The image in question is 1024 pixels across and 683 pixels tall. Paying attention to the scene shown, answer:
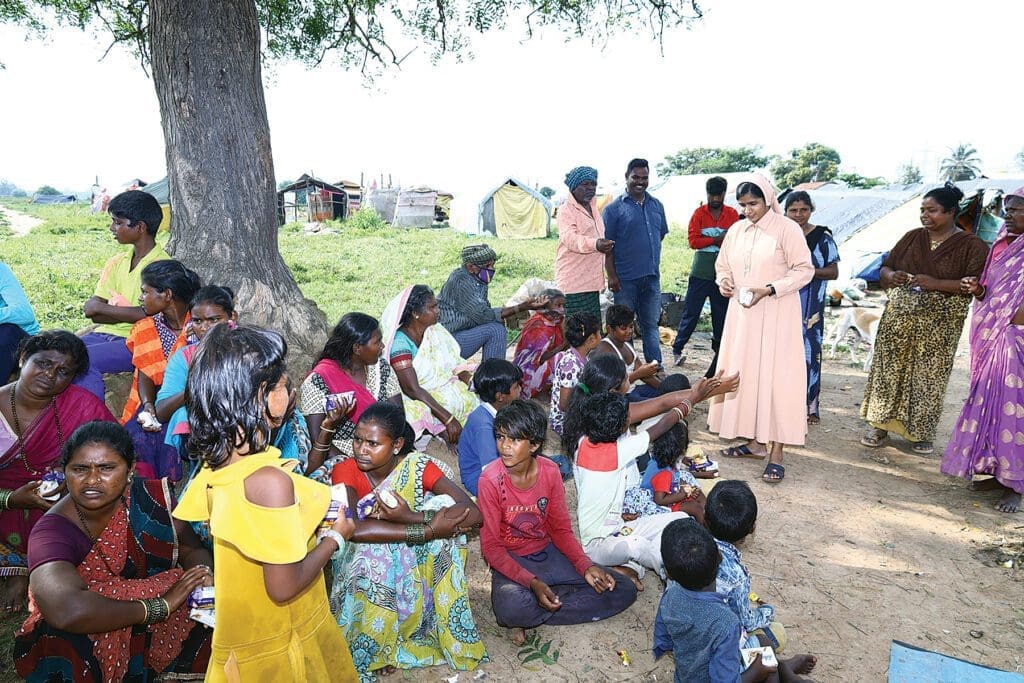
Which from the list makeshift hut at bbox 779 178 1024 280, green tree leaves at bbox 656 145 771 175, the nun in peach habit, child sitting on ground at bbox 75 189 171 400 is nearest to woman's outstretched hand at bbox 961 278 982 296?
the nun in peach habit

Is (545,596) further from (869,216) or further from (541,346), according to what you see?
(869,216)

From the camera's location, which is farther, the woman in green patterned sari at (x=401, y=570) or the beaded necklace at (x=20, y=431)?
the beaded necklace at (x=20, y=431)

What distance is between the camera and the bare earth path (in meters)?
20.3

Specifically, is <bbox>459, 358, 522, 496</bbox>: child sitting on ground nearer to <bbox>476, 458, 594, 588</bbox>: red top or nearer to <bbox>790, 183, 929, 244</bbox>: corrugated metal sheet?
<bbox>476, 458, 594, 588</bbox>: red top

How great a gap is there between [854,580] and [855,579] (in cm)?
1

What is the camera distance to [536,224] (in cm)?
2675

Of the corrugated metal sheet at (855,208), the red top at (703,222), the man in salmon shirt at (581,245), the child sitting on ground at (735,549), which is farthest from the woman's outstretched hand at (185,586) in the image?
the corrugated metal sheet at (855,208)

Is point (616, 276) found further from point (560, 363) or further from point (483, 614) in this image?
point (483, 614)

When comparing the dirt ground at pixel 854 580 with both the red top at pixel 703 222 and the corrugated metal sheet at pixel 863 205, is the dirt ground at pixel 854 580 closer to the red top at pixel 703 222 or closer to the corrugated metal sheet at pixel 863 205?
the red top at pixel 703 222

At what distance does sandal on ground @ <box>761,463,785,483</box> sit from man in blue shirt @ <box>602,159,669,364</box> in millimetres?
2078

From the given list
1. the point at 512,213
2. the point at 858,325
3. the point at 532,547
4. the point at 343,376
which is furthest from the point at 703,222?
the point at 512,213

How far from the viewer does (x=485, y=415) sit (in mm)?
3465

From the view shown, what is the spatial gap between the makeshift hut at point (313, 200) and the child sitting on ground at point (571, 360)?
27308 millimetres

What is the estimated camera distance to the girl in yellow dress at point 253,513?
1.64 m
